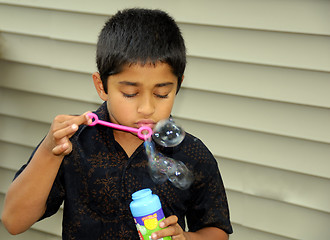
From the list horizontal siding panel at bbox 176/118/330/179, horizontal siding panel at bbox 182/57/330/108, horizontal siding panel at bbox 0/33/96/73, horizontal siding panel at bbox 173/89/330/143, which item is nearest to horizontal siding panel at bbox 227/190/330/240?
horizontal siding panel at bbox 176/118/330/179

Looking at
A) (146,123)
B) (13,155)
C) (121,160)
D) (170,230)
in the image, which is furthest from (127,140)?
(13,155)

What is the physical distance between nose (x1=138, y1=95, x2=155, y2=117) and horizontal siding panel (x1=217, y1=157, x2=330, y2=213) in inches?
45.4

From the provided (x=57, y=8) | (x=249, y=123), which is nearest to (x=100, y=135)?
(x=249, y=123)

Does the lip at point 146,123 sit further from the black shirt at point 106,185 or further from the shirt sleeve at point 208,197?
the shirt sleeve at point 208,197

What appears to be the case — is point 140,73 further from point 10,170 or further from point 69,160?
point 10,170

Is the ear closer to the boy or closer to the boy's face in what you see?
the boy

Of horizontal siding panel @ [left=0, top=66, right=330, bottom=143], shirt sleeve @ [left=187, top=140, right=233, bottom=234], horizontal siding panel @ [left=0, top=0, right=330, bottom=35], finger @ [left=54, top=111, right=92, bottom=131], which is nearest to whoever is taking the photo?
finger @ [left=54, top=111, right=92, bottom=131]

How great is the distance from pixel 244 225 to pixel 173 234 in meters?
1.25

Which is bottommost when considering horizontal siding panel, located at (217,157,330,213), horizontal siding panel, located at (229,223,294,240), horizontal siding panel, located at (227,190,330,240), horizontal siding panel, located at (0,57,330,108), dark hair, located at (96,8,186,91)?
horizontal siding panel, located at (229,223,294,240)

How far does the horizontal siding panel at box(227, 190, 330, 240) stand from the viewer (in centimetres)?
245

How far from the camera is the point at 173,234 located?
143 centimetres

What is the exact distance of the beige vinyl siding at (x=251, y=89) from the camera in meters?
2.29

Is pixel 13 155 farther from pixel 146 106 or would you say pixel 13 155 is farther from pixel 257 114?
pixel 146 106

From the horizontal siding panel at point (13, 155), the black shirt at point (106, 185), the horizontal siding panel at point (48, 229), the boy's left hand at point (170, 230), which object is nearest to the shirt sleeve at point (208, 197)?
the black shirt at point (106, 185)
